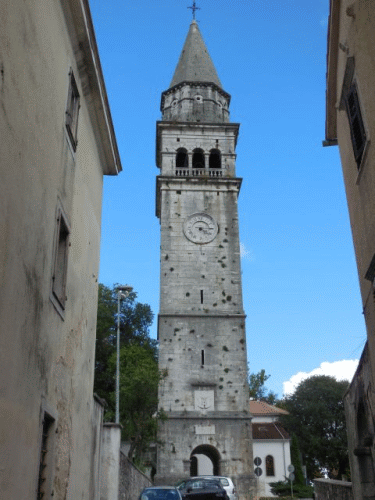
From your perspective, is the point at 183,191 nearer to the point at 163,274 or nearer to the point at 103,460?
the point at 163,274

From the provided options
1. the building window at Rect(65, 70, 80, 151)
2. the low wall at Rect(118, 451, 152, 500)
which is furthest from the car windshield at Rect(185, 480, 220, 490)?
the building window at Rect(65, 70, 80, 151)

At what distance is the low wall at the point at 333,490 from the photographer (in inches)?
573

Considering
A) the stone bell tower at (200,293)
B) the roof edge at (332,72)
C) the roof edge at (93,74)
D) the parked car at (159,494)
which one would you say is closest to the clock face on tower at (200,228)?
the stone bell tower at (200,293)

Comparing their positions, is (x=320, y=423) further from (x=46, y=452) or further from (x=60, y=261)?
(x=46, y=452)

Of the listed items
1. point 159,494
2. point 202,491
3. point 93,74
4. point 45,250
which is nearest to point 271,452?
point 202,491

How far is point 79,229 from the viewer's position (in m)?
10.9

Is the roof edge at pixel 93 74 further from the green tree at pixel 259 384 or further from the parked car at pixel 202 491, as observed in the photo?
the green tree at pixel 259 384

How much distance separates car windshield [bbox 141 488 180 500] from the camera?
52.1 feet

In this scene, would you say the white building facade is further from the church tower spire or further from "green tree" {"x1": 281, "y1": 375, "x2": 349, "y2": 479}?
the church tower spire

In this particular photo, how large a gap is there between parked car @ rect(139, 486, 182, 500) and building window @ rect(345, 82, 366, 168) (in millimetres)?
10796

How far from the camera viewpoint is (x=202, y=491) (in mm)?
19719

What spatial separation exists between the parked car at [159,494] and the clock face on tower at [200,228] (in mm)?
19717

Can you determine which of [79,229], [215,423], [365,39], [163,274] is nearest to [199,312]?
[163,274]

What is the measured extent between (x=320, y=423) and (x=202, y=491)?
2997 centimetres
